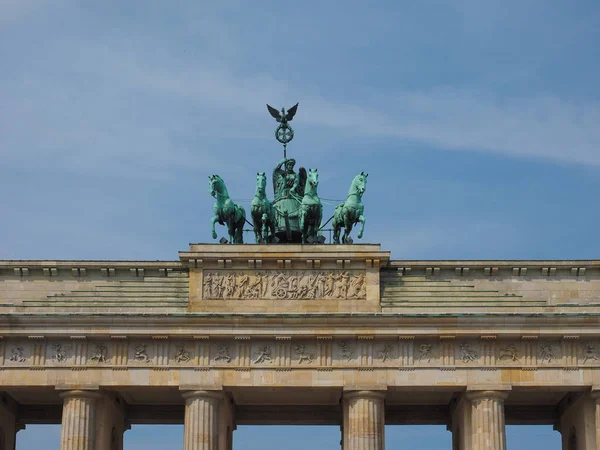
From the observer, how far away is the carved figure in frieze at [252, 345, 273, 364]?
55375 millimetres

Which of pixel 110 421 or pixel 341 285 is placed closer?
pixel 341 285

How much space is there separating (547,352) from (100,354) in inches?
645

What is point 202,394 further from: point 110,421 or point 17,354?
point 17,354

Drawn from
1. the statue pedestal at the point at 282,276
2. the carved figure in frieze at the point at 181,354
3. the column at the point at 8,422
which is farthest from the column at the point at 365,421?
the column at the point at 8,422

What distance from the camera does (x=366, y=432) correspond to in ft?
179

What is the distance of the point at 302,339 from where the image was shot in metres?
55.4

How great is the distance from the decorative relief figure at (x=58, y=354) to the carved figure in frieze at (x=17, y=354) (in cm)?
114

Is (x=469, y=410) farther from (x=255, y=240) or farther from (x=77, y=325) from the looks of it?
(x=77, y=325)

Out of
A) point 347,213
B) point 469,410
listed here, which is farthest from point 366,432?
point 347,213

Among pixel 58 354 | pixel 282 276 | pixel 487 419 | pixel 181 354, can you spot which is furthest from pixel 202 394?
pixel 487 419

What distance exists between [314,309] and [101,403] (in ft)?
28.3

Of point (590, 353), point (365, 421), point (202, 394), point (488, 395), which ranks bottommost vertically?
point (365, 421)

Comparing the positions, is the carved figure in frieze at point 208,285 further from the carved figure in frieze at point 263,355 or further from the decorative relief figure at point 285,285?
the carved figure in frieze at point 263,355

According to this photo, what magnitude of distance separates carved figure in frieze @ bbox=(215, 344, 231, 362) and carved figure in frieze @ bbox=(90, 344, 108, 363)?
13.5 feet
